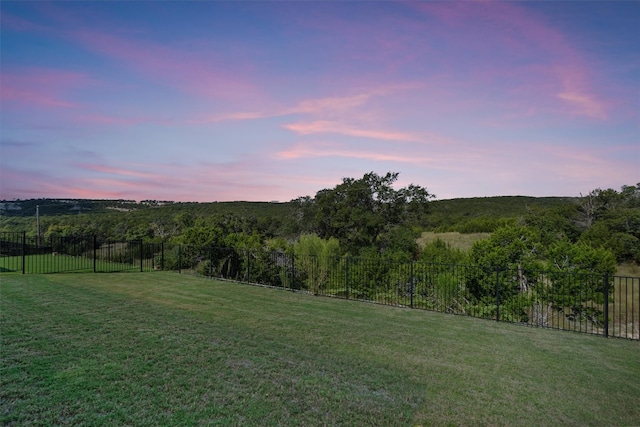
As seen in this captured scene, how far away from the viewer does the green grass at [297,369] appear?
3355 millimetres

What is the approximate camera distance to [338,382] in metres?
4.09

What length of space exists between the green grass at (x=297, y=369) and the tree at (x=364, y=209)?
19.4 metres

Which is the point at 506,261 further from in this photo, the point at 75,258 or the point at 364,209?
the point at 75,258

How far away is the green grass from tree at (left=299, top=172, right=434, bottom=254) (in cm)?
1945

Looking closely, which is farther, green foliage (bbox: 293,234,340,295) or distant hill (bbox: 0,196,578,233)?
distant hill (bbox: 0,196,578,233)

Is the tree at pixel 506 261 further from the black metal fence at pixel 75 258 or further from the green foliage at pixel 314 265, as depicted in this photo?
the black metal fence at pixel 75 258

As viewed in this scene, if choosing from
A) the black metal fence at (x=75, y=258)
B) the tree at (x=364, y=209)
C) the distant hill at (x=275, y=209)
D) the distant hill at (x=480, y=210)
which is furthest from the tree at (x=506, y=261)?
the black metal fence at (x=75, y=258)

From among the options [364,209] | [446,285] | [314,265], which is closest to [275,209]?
[364,209]

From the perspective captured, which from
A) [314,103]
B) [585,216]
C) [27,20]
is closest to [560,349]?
[314,103]

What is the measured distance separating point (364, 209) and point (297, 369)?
25.0 meters

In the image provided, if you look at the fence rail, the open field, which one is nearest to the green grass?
the fence rail

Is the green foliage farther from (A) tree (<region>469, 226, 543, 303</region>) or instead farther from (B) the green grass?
(B) the green grass

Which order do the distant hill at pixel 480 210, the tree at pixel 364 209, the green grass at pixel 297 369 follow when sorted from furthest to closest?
the distant hill at pixel 480 210, the tree at pixel 364 209, the green grass at pixel 297 369

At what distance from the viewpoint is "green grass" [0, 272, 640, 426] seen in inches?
132
